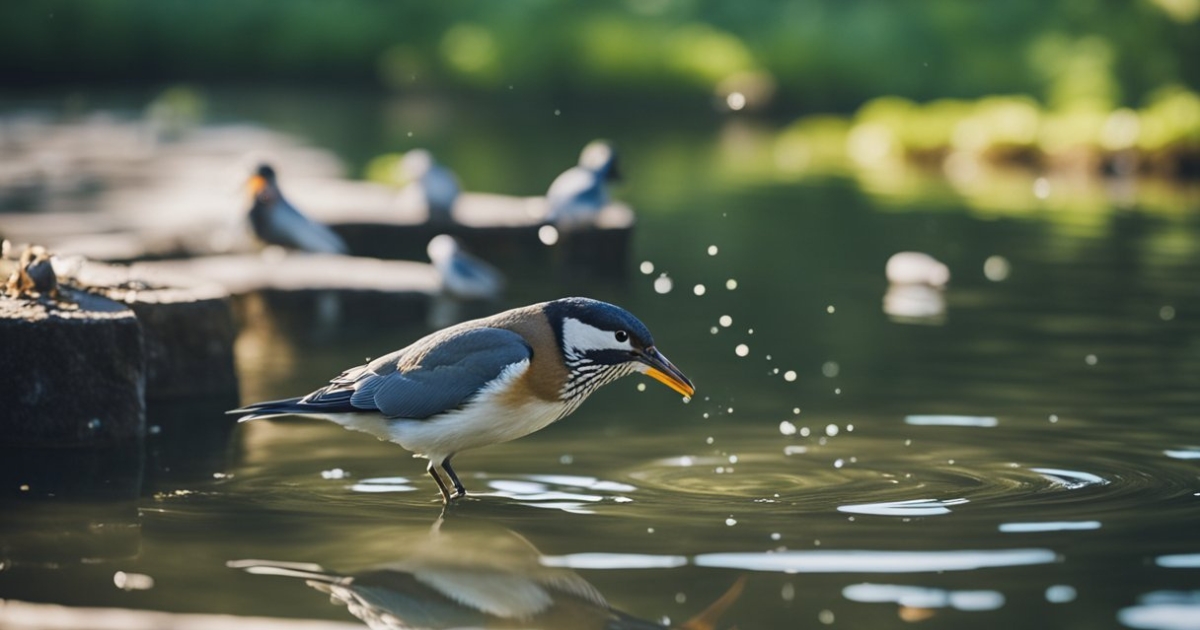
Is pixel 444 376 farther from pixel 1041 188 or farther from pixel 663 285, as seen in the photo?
pixel 1041 188

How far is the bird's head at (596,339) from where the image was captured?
7734 mm

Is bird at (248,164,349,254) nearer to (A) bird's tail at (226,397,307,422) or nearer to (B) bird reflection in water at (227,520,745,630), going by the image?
(A) bird's tail at (226,397,307,422)

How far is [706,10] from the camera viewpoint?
4894 centimetres

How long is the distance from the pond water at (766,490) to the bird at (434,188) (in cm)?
160

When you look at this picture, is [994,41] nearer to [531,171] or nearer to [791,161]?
[791,161]

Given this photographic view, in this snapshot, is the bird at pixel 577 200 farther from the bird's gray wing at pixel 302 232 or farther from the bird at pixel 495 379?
the bird at pixel 495 379

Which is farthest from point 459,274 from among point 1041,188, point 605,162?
point 1041,188

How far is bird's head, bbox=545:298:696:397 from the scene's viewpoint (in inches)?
305

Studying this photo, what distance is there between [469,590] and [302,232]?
894 centimetres

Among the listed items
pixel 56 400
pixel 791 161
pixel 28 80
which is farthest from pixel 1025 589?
pixel 28 80

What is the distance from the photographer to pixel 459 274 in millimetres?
14906

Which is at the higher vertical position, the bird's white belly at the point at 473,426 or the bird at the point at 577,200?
the bird at the point at 577,200

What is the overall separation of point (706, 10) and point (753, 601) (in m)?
43.6

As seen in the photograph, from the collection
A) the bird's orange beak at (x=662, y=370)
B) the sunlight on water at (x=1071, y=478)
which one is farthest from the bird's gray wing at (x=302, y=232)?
the sunlight on water at (x=1071, y=478)
